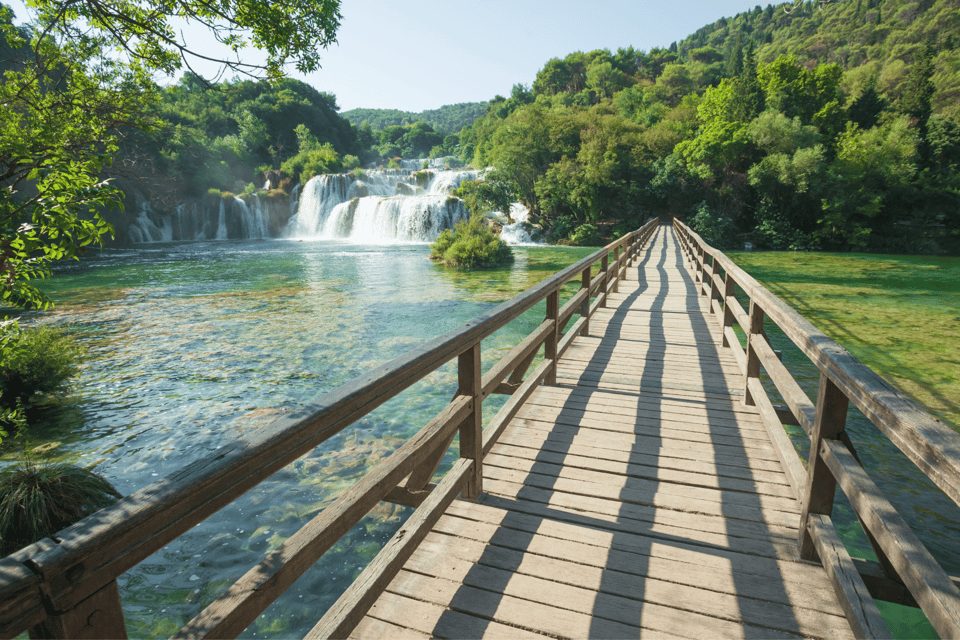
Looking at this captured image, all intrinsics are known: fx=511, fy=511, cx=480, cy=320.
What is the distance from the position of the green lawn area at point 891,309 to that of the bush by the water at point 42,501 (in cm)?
988

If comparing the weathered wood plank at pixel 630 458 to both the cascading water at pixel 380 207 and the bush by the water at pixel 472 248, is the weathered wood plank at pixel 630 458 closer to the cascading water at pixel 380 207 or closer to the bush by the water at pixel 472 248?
the bush by the water at pixel 472 248

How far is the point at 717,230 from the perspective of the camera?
1339 inches

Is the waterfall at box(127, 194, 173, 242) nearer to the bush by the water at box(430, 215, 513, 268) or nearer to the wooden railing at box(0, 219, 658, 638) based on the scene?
the bush by the water at box(430, 215, 513, 268)

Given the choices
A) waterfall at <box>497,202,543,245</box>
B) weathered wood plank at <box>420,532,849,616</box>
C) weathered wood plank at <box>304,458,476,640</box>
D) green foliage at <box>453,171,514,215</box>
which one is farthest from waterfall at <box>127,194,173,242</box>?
weathered wood plank at <box>420,532,849,616</box>

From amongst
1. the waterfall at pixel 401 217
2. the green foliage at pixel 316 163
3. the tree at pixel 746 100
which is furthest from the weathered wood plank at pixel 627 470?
the green foliage at pixel 316 163

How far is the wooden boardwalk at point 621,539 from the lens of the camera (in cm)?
199

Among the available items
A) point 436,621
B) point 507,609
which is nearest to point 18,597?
point 436,621

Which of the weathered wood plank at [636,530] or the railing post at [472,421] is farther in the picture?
the railing post at [472,421]

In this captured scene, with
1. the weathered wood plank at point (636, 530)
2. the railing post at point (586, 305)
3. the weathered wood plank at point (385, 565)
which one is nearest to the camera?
the weathered wood plank at point (385, 565)

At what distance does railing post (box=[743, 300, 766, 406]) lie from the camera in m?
3.68

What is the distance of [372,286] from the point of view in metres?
17.3

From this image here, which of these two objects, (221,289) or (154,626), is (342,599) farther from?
(221,289)

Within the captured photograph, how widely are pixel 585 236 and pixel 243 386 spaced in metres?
28.9

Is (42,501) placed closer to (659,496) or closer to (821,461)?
(659,496)
